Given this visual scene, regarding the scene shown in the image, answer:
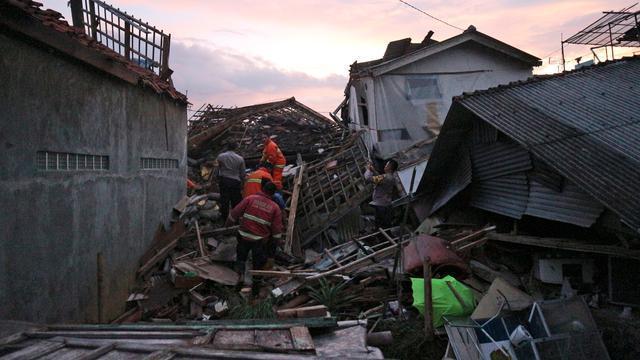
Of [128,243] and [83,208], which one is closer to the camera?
[83,208]

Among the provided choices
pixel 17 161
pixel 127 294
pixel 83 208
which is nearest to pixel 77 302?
pixel 83 208

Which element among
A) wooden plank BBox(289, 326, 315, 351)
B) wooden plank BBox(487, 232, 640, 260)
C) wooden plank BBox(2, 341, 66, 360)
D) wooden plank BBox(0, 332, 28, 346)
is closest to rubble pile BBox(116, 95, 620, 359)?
wooden plank BBox(487, 232, 640, 260)

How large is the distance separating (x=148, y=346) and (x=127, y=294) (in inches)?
201

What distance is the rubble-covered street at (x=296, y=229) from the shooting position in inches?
175

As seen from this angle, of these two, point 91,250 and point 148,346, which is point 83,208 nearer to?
point 91,250

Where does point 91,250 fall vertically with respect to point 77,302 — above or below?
above

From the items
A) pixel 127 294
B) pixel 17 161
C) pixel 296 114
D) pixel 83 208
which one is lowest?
pixel 127 294

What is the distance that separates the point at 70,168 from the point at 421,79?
11945mm

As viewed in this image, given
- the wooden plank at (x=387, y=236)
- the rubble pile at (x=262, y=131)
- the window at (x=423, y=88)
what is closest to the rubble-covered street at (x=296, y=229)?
the wooden plank at (x=387, y=236)

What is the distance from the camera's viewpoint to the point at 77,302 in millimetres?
5832

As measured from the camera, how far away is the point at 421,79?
15242mm

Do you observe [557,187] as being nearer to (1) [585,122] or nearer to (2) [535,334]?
(1) [585,122]

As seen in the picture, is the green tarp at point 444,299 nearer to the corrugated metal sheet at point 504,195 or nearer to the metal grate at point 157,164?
the corrugated metal sheet at point 504,195

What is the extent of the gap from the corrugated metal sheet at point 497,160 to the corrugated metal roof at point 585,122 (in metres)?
0.56
